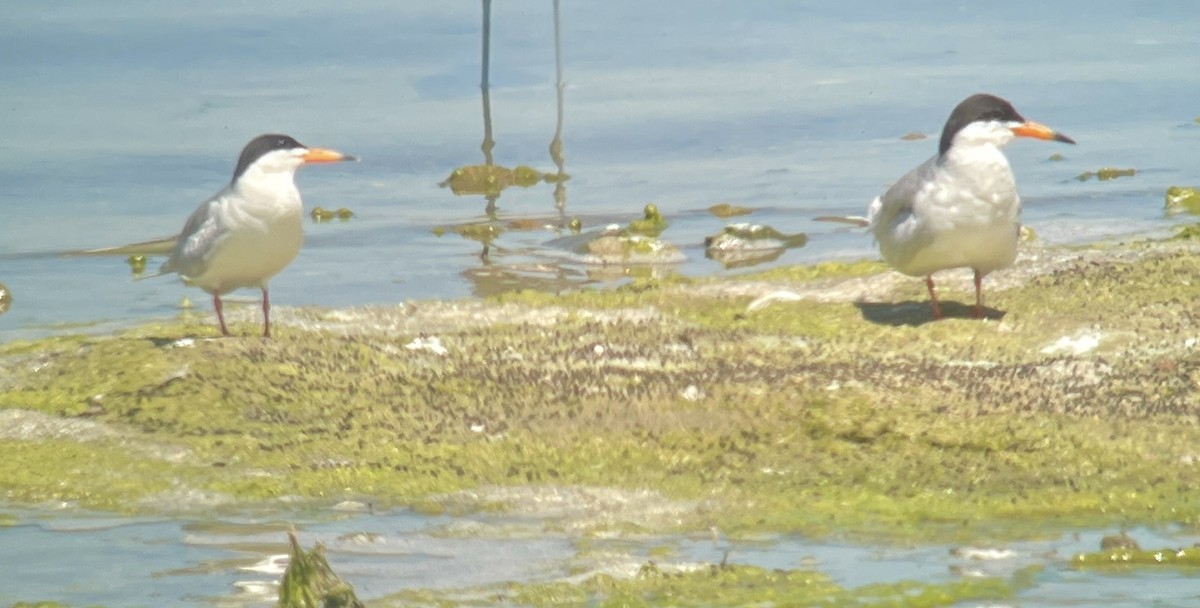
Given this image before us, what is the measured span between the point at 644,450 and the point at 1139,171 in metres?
7.94

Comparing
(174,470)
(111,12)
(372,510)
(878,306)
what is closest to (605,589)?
(372,510)

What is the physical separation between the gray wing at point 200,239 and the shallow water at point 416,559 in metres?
2.14

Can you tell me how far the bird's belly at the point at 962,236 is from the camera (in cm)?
793

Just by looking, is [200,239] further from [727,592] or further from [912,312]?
[727,592]

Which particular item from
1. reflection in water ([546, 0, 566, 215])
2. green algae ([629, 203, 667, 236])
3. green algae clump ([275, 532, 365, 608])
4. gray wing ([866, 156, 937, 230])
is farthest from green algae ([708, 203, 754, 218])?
green algae clump ([275, 532, 365, 608])

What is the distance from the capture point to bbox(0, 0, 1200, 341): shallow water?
1135 centimetres

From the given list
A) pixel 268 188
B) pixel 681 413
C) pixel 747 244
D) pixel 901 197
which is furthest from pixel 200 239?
pixel 747 244

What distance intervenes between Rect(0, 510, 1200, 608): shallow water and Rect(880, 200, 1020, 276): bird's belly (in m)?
2.69

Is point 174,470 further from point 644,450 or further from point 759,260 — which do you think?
point 759,260

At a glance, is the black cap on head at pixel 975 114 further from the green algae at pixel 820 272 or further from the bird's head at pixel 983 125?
the green algae at pixel 820 272

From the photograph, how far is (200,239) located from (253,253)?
9.0 inches

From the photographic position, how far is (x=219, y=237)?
7707mm

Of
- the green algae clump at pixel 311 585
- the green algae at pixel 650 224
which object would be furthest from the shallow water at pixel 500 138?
the green algae clump at pixel 311 585

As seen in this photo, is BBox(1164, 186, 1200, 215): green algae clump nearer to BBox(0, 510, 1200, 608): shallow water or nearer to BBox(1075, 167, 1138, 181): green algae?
BBox(1075, 167, 1138, 181): green algae
